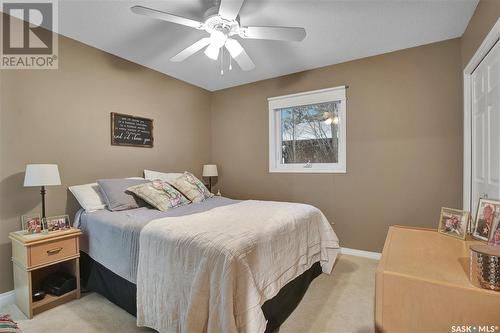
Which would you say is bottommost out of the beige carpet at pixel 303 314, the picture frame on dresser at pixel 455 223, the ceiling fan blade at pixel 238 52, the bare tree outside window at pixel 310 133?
the beige carpet at pixel 303 314

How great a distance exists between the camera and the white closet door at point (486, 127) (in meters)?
1.67

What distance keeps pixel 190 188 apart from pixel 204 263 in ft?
5.20

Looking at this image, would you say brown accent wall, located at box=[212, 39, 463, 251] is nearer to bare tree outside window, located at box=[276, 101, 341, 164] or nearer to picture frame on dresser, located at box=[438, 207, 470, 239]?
bare tree outside window, located at box=[276, 101, 341, 164]

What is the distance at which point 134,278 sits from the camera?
177 cm

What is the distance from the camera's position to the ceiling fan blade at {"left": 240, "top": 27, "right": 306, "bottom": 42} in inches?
72.2

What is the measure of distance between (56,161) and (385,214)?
12.2 ft

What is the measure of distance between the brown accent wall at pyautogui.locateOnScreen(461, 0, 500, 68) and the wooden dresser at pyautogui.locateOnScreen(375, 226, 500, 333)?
5.43 ft

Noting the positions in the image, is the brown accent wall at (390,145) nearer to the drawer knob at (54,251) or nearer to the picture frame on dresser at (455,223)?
the picture frame on dresser at (455,223)

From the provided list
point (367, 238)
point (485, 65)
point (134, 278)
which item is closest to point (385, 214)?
point (367, 238)

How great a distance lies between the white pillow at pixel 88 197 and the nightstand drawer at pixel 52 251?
0.33 metres

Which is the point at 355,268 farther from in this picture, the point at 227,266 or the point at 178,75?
the point at 178,75

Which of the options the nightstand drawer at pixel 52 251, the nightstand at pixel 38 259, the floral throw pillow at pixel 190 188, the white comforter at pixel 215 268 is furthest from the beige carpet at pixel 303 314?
the floral throw pillow at pixel 190 188

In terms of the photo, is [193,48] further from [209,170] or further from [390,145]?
[390,145]

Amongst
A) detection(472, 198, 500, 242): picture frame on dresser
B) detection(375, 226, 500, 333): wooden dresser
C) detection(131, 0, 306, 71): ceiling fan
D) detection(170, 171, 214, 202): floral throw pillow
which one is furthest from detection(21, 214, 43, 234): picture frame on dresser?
detection(472, 198, 500, 242): picture frame on dresser
